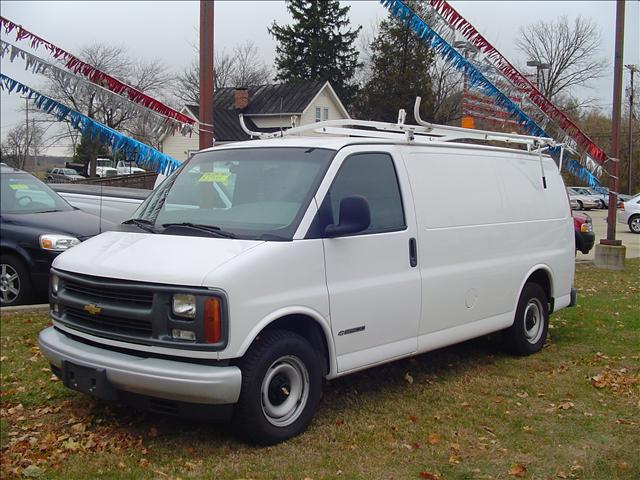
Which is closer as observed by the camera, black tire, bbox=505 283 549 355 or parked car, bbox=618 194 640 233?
black tire, bbox=505 283 549 355

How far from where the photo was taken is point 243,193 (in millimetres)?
5086

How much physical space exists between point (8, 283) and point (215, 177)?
303 cm

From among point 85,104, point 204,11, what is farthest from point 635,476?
point 85,104

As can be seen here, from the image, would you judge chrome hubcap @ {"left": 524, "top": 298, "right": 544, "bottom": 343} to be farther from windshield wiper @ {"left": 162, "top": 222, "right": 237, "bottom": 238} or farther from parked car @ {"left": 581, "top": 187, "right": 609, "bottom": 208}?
parked car @ {"left": 581, "top": 187, "right": 609, "bottom": 208}

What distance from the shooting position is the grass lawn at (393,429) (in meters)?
4.22

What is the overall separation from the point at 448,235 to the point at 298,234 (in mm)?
1721

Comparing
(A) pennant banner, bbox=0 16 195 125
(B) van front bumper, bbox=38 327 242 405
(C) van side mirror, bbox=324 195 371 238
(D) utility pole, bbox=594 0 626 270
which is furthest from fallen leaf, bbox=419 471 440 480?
(D) utility pole, bbox=594 0 626 270

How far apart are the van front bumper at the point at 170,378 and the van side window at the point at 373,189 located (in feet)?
4.57

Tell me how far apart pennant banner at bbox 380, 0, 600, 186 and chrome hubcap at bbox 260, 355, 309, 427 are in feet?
20.0

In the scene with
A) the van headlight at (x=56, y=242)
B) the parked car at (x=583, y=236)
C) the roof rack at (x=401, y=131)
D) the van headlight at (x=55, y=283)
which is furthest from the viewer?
the parked car at (x=583, y=236)

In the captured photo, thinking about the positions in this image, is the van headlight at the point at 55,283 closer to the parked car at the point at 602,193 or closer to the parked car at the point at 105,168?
the parked car at the point at 105,168

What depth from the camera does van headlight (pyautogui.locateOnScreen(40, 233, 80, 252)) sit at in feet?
21.9

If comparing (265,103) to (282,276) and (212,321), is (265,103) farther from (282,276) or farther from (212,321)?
(212,321)

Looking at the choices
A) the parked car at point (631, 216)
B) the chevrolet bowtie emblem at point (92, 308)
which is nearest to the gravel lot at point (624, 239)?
the parked car at point (631, 216)
